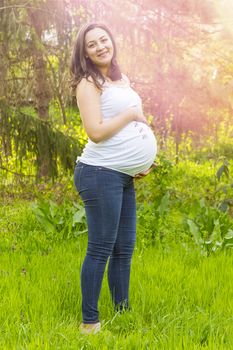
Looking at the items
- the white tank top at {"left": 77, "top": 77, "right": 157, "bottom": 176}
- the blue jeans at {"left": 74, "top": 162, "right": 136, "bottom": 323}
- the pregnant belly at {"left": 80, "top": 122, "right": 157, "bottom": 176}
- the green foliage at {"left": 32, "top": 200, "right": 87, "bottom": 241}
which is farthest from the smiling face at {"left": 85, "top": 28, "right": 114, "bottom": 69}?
the green foliage at {"left": 32, "top": 200, "right": 87, "bottom": 241}

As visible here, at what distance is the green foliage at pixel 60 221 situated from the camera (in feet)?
14.8

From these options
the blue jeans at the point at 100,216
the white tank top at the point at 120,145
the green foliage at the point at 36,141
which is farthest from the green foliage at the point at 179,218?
the white tank top at the point at 120,145

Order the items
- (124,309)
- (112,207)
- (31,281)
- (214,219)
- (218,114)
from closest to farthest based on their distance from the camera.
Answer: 1. (112,207)
2. (124,309)
3. (31,281)
4. (214,219)
5. (218,114)

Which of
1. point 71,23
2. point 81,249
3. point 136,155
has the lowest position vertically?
point 81,249

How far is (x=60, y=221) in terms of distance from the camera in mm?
4586

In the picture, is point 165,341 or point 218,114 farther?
point 218,114

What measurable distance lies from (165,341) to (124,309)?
1.73ft

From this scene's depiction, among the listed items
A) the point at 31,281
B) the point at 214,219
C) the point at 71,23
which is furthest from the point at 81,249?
the point at 71,23

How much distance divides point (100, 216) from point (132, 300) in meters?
0.78

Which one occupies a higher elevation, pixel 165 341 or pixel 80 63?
pixel 80 63

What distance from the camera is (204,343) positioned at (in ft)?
8.01

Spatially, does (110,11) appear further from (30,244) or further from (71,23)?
(30,244)

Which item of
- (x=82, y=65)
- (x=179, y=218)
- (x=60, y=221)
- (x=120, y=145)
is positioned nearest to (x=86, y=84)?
(x=82, y=65)

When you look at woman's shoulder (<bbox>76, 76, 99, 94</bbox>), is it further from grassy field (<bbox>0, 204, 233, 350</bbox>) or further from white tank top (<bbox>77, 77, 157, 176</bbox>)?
grassy field (<bbox>0, 204, 233, 350</bbox>)
